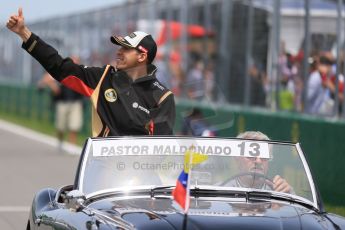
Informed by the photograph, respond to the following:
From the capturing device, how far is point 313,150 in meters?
17.2

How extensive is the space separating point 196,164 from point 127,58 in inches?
63.0

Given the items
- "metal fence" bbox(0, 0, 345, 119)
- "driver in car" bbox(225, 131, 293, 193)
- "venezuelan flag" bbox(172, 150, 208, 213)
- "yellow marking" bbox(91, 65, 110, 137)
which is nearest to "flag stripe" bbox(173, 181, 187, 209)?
"venezuelan flag" bbox(172, 150, 208, 213)

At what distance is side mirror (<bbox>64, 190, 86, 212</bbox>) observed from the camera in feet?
27.6

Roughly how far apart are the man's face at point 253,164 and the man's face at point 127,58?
1.53 m

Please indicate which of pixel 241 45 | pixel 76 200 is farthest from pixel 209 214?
pixel 241 45

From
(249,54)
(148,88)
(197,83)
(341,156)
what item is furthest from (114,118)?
(197,83)

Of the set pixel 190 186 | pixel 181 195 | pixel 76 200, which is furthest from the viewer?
pixel 190 186

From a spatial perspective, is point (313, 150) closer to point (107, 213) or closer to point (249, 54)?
point (249, 54)

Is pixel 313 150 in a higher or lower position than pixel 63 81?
lower

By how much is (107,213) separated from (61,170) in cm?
1312

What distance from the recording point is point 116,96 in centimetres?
1023

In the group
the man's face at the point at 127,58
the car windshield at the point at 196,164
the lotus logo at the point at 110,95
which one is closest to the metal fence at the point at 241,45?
the man's face at the point at 127,58

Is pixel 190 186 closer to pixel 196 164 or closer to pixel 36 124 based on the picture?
pixel 196 164

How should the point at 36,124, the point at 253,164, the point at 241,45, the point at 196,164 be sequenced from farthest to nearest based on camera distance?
the point at 36,124 → the point at 241,45 → the point at 253,164 → the point at 196,164
